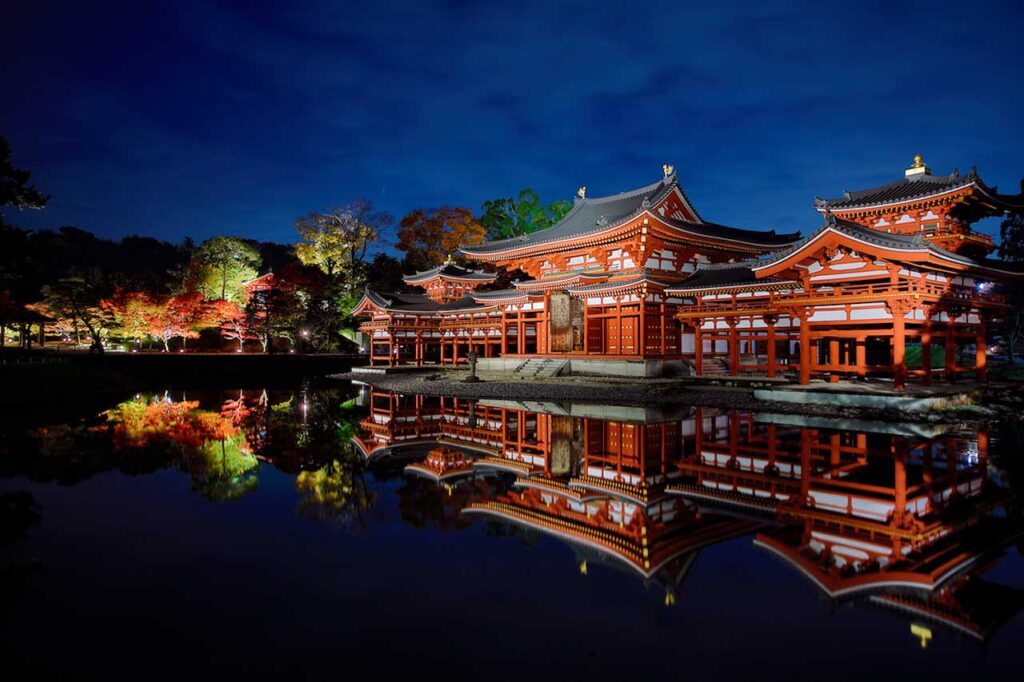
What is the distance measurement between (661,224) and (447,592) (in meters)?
23.8

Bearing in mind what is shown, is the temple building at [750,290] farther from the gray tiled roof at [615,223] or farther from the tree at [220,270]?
the tree at [220,270]

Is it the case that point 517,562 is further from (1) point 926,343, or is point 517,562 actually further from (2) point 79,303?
(2) point 79,303

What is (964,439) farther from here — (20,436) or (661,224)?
(20,436)

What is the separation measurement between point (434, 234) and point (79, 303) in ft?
93.5

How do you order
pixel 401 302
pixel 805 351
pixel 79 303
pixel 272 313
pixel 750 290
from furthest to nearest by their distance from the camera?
pixel 272 313
pixel 401 302
pixel 79 303
pixel 750 290
pixel 805 351

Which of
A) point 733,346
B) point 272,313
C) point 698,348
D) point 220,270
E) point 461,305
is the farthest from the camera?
point 220,270

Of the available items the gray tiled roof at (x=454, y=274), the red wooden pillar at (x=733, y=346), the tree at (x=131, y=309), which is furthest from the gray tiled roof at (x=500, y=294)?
the tree at (x=131, y=309)

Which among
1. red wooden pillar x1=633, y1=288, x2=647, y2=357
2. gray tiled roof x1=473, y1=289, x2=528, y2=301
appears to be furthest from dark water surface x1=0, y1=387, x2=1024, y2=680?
gray tiled roof x1=473, y1=289, x2=528, y2=301

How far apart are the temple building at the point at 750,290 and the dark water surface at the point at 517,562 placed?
26.2 feet

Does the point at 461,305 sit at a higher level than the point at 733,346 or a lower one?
higher

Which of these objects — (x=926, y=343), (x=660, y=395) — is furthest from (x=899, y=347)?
(x=660, y=395)

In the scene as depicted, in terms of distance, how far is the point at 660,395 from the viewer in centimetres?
2084

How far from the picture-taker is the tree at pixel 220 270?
5231cm

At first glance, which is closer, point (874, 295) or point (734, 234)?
point (874, 295)
